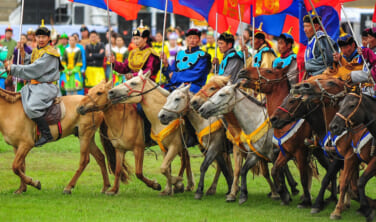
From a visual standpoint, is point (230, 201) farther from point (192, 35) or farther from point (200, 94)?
point (192, 35)

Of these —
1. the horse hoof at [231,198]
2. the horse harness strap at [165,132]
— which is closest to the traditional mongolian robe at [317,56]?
the horse hoof at [231,198]

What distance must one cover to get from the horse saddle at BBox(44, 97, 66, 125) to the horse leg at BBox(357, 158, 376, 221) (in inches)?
222

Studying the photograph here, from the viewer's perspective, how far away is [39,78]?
14.6m

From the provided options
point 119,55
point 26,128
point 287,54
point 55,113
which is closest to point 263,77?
point 287,54

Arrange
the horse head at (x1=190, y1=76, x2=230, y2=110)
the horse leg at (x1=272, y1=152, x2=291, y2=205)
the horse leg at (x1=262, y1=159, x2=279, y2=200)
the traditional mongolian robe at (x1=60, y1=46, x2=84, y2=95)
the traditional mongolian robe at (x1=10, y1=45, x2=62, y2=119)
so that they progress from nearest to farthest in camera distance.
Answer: the horse leg at (x1=272, y1=152, x2=291, y2=205) → the horse head at (x1=190, y1=76, x2=230, y2=110) → the horse leg at (x1=262, y1=159, x2=279, y2=200) → the traditional mongolian robe at (x1=10, y1=45, x2=62, y2=119) → the traditional mongolian robe at (x1=60, y1=46, x2=84, y2=95)

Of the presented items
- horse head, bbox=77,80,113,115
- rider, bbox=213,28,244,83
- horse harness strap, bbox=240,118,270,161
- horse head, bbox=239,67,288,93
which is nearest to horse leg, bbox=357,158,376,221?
horse head, bbox=239,67,288,93

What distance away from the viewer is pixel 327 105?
463 inches

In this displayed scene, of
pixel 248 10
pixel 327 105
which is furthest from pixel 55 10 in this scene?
pixel 327 105

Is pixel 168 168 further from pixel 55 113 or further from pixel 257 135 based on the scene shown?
pixel 55 113

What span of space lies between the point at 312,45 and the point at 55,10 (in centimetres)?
2783

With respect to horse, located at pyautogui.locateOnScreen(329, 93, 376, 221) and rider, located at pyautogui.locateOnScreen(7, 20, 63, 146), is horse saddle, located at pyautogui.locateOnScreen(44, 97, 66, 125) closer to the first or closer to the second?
rider, located at pyautogui.locateOnScreen(7, 20, 63, 146)

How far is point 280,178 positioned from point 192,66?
2.93 meters

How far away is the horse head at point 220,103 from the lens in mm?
13094

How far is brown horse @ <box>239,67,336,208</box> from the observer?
12805 millimetres
